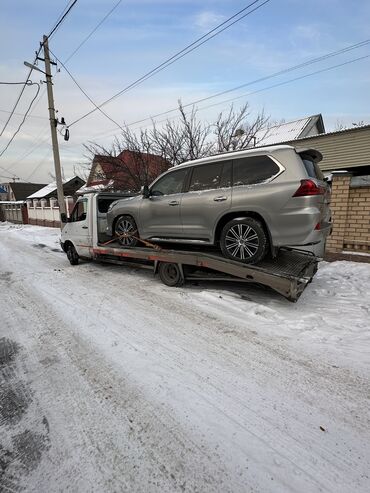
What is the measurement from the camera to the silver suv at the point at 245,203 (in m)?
4.13

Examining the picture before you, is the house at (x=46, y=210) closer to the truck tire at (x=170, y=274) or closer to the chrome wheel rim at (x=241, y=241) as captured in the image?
the truck tire at (x=170, y=274)

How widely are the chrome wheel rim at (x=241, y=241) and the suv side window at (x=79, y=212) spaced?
4.67 meters

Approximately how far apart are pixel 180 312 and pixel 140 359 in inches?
55.8

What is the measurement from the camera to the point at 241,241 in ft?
15.4

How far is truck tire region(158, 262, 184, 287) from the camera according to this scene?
5808mm

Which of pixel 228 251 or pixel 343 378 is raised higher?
pixel 228 251

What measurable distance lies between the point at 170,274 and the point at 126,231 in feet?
5.11

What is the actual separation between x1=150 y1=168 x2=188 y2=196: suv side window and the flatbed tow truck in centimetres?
114

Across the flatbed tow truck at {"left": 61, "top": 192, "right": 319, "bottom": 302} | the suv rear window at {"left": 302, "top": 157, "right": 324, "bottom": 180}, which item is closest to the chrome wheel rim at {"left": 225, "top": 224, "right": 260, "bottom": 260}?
the flatbed tow truck at {"left": 61, "top": 192, "right": 319, "bottom": 302}

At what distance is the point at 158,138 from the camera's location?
13.8 meters

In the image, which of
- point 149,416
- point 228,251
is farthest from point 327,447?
point 228,251

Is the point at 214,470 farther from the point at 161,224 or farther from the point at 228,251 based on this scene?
the point at 161,224

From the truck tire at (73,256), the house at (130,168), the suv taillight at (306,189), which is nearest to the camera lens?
the suv taillight at (306,189)

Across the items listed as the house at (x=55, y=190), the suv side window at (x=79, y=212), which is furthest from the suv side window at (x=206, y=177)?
the house at (x=55, y=190)
